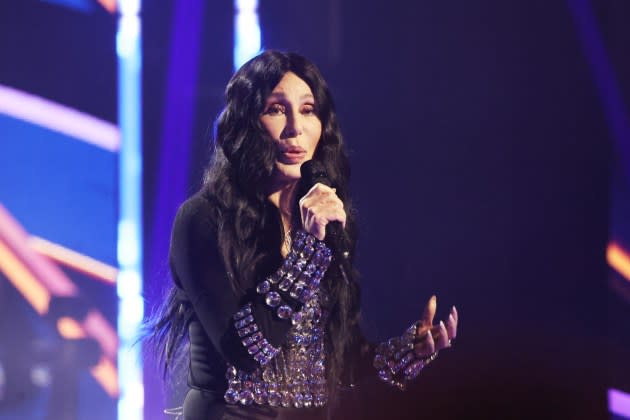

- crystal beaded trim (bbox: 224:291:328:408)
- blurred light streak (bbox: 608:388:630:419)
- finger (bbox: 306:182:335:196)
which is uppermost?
finger (bbox: 306:182:335:196)

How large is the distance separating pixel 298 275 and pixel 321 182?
0.18 m

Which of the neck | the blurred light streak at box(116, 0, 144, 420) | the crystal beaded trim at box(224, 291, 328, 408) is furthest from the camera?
the blurred light streak at box(116, 0, 144, 420)

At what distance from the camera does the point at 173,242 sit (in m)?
1.40

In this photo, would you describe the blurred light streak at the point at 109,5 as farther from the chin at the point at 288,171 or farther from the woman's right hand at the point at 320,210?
the woman's right hand at the point at 320,210

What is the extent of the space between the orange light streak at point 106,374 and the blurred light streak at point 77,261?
0.85 feet

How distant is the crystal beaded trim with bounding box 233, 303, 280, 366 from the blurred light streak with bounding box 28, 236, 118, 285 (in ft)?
3.85

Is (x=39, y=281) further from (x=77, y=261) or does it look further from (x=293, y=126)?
(x=293, y=126)

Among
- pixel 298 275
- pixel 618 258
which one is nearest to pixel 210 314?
pixel 298 275

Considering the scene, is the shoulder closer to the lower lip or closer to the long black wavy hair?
the long black wavy hair

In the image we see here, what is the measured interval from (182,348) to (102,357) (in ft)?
2.89

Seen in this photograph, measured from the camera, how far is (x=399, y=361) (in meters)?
1.53

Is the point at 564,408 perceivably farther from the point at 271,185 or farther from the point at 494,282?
the point at 271,185

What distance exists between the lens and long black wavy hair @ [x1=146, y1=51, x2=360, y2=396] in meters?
1.41

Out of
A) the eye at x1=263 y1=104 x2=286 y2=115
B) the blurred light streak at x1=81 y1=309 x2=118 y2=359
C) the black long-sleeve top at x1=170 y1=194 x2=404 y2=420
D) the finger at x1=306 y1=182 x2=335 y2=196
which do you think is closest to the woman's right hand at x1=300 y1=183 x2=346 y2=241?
the finger at x1=306 y1=182 x2=335 y2=196
